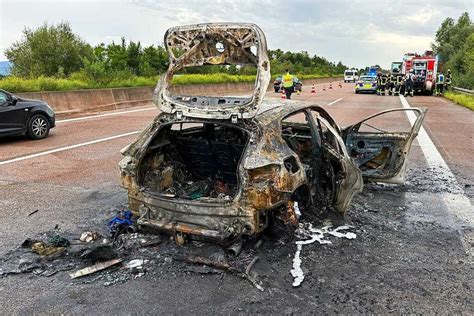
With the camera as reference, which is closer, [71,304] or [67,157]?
[71,304]

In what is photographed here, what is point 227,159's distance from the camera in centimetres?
537

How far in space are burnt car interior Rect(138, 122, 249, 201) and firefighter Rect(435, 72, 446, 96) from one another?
32.4 metres

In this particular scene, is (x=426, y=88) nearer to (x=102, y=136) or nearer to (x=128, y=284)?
(x=102, y=136)

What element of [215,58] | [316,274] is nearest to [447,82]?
[215,58]

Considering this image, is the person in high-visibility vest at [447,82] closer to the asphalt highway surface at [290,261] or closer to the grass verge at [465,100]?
the grass verge at [465,100]

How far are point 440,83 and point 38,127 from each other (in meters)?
31.1

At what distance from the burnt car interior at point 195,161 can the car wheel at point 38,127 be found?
6.99 m

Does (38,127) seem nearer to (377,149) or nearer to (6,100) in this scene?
(6,100)

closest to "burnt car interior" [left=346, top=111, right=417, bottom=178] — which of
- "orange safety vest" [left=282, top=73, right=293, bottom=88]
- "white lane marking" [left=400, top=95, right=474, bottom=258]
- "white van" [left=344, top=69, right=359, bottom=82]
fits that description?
"white lane marking" [left=400, top=95, right=474, bottom=258]

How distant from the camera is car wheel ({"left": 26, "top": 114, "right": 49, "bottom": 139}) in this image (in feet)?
36.3

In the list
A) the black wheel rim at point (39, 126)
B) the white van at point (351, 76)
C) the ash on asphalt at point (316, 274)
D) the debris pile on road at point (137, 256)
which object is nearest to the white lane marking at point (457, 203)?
the ash on asphalt at point (316, 274)

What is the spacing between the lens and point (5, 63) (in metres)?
28.1

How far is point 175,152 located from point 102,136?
685 centimetres

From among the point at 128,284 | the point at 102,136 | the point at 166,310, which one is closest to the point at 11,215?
the point at 128,284
